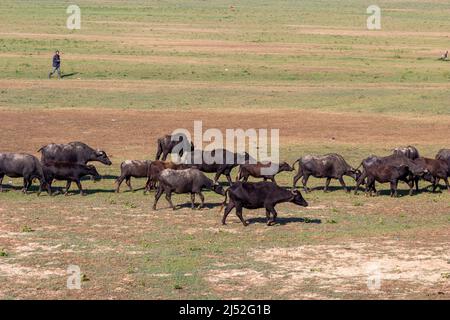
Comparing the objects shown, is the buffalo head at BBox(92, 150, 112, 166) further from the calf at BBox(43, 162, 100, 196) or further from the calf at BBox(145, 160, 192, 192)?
the calf at BBox(145, 160, 192, 192)

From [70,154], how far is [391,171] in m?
11.4

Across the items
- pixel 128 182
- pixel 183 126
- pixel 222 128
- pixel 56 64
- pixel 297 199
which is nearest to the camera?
pixel 297 199

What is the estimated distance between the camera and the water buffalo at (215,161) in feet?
102

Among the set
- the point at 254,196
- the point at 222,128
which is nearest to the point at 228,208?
the point at 254,196

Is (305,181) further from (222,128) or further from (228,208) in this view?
(222,128)

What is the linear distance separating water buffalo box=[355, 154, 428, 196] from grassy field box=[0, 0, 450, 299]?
0.67m

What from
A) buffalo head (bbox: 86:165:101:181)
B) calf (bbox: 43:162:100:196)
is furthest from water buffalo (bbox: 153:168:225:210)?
buffalo head (bbox: 86:165:101:181)

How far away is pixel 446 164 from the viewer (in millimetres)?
31000

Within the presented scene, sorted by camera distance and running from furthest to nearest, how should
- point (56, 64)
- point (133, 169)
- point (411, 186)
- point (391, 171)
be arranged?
point (56, 64) < point (411, 186) < point (133, 169) < point (391, 171)

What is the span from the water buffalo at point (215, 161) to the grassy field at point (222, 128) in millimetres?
1605

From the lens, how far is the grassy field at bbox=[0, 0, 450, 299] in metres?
21.0

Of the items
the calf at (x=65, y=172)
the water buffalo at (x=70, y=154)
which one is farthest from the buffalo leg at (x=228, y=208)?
the water buffalo at (x=70, y=154)

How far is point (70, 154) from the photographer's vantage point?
3300 cm
